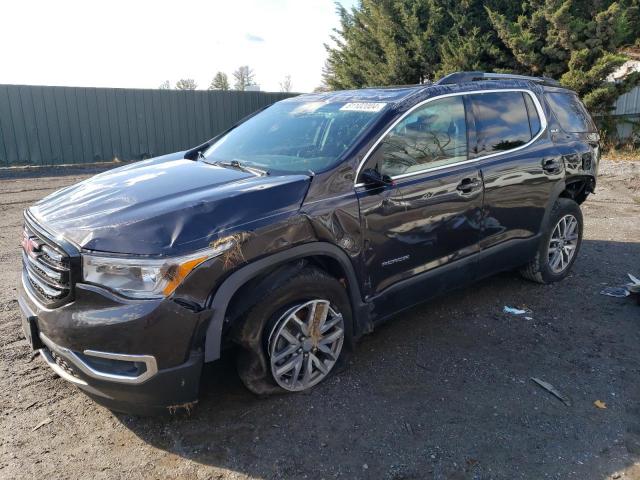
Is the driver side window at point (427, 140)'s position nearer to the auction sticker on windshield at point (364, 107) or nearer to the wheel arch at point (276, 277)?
the auction sticker on windshield at point (364, 107)

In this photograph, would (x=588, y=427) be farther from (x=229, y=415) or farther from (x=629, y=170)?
(x=629, y=170)

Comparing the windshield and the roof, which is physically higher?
the roof

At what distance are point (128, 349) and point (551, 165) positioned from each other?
12.5ft

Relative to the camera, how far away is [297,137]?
3.69 m

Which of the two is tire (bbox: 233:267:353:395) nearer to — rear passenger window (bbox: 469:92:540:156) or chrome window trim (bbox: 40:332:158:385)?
chrome window trim (bbox: 40:332:158:385)

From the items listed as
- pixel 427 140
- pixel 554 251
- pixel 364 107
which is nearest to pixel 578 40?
pixel 554 251

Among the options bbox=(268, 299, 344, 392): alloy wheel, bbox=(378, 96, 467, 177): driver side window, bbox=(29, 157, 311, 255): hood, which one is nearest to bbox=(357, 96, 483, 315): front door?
bbox=(378, 96, 467, 177): driver side window

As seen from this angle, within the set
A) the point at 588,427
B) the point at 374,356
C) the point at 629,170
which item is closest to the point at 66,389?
the point at 374,356

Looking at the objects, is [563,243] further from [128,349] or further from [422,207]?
[128,349]

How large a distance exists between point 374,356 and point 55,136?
50.1 ft

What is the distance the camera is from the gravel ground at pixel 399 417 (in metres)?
2.53

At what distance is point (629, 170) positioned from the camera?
1177 centimetres

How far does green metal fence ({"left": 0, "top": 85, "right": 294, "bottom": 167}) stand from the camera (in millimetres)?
14906

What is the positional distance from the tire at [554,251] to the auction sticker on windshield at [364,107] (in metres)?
2.16
